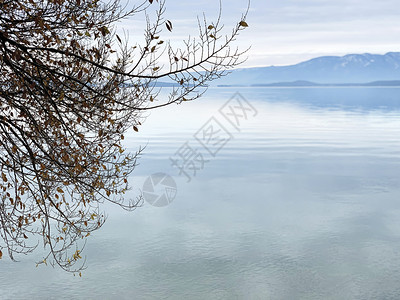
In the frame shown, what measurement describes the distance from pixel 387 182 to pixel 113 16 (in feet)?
76.1

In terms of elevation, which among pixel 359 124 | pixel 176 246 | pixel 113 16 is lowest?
pixel 359 124

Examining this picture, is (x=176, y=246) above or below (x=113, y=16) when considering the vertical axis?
below

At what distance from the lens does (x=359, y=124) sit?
7100 cm

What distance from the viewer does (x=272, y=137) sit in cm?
5844

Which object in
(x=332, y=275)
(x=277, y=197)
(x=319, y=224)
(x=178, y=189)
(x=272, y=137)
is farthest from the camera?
(x=272, y=137)

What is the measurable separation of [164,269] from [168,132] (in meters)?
45.4

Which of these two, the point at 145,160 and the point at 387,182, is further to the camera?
the point at 145,160

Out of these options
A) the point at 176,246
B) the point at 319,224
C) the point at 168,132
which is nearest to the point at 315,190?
the point at 319,224

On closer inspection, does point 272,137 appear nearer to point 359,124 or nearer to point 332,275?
point 359,124

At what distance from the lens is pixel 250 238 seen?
2195cm

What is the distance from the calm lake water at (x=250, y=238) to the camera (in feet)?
56.4

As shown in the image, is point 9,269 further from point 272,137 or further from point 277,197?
point 272,137

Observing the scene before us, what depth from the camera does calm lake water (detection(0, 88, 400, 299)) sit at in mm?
17188

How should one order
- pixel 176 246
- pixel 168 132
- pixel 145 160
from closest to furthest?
1. pixel 176 246
2. pixel 145 160
3. pixel 168 132
